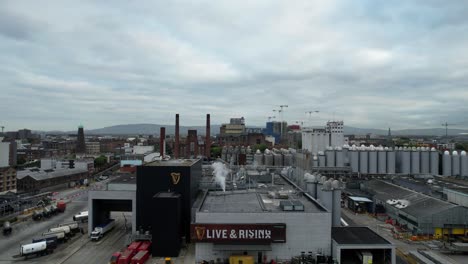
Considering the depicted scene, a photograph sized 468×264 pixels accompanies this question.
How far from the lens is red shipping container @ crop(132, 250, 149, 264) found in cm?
3017

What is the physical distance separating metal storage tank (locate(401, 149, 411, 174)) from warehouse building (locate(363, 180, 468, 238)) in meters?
27.4

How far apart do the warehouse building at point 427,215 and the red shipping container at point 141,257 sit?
103 ft

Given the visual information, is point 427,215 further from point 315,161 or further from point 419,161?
point 419,161

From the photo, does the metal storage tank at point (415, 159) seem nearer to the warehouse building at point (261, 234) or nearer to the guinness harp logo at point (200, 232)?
the warehouse building at point (261, 234)

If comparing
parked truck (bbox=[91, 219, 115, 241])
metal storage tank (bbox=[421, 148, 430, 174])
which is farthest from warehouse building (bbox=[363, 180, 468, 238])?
parked truck (bbox=[91, 219, 115, 241])

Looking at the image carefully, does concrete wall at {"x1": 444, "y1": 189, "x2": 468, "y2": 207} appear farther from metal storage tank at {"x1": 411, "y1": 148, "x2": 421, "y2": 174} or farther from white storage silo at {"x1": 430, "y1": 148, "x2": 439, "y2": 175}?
white storage silo at {"x1": 430, "y1": 148, "x2": 439, "y2": 175}

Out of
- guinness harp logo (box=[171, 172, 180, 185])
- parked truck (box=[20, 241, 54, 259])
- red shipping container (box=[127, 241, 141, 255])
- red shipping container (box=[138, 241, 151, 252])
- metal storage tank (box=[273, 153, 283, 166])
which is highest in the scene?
guinness harp logo (box=[171, 172, 180, 185])

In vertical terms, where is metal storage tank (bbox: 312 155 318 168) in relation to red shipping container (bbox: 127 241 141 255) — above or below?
above

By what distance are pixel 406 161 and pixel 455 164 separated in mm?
10172

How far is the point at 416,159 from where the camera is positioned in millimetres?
76812

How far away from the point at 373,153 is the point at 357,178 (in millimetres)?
7387

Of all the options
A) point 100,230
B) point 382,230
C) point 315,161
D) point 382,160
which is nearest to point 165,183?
point 100,230

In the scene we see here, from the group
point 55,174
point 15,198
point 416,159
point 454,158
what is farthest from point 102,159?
point 454,158

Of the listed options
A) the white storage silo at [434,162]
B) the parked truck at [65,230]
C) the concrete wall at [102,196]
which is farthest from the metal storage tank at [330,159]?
the parked truck at [65,230]
